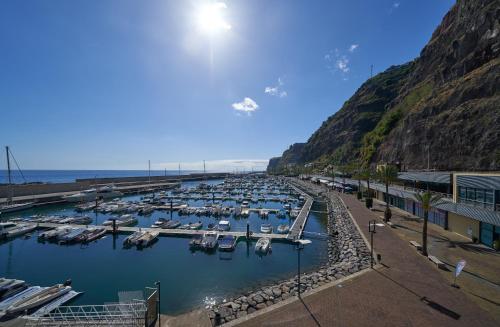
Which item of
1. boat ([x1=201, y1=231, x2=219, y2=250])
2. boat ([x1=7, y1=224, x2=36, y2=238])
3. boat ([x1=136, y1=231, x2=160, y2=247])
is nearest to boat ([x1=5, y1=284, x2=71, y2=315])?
boat ([x1=136, y1=231, x2=160, y2=247])

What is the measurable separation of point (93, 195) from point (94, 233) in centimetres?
4624

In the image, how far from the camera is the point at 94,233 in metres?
40.1

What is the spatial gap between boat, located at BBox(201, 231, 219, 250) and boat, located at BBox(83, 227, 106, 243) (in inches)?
744

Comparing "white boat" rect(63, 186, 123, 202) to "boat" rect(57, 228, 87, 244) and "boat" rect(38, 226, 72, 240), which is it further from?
"boat" rect(57, 228, 87, 244)

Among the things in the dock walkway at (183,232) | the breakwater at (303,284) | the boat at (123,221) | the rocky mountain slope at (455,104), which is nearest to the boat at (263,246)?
the dock walkway at (183,232)

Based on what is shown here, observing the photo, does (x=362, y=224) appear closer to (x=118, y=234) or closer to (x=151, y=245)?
(x=151, y=245)

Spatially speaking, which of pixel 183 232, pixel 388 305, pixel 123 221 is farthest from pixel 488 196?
pixel 123 221

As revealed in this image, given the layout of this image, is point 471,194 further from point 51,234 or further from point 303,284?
point 51,234

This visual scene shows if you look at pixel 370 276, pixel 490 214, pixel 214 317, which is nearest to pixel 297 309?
pixel 214 317

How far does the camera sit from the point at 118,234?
1645 inches

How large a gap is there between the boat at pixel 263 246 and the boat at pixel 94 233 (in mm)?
27400

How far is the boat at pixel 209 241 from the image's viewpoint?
3431 cm

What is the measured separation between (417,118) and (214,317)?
6956 centimetres

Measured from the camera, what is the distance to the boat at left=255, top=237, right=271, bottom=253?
32625mm
